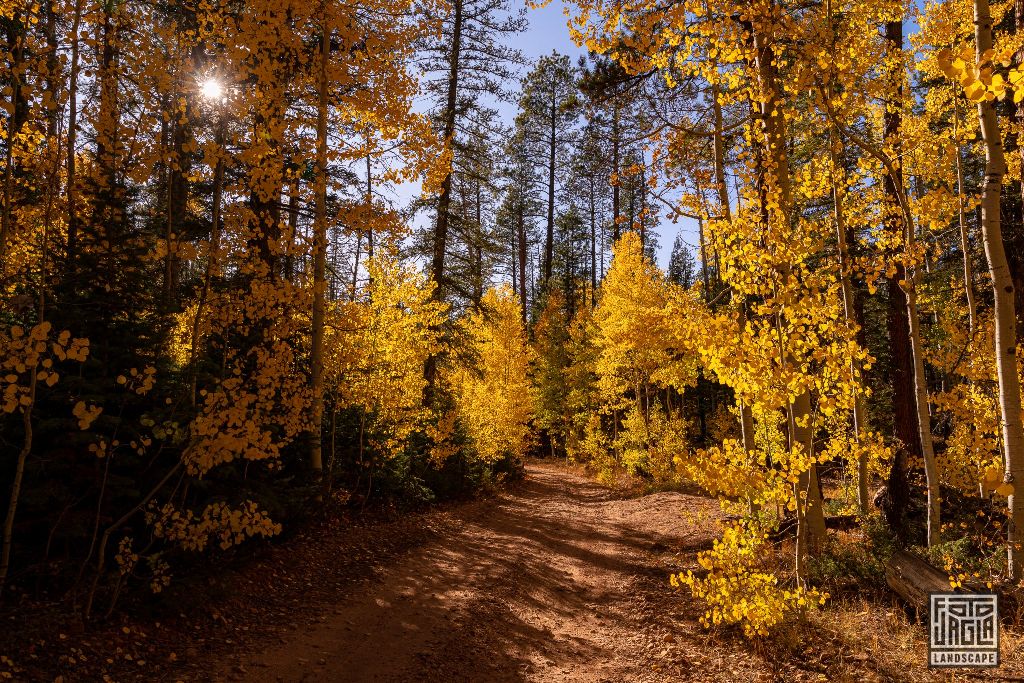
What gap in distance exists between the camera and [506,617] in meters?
6.63

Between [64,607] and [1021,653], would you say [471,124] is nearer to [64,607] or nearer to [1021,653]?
[64,607]

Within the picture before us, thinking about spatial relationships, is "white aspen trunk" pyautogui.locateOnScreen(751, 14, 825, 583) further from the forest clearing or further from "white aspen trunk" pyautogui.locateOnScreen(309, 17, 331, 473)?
"white aspen trunk" pyautogui.locateOnScreen(309, 17, 331, 473)

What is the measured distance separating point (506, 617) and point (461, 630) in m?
0.78

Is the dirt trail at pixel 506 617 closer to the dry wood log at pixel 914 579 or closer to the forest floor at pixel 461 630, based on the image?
the forest floor at pixel 461 630

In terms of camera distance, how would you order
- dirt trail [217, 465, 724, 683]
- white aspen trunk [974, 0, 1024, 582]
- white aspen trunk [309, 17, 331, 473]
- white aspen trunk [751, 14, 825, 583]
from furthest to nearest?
white aspen trunk [309, 17, 331, 473], white aspen trunk [751, 14, 825, 583], dirt trail [217, 465, 724, 683], white aspen trunk [974, 0, 1024, 582]

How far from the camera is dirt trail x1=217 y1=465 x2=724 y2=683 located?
520 cm

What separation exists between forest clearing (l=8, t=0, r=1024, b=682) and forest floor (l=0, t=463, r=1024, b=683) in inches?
1.9

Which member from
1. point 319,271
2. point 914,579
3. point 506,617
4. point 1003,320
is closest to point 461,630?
point 506,617

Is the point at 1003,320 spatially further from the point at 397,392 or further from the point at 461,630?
the point at 397,392

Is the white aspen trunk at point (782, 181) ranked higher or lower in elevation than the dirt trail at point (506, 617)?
higher

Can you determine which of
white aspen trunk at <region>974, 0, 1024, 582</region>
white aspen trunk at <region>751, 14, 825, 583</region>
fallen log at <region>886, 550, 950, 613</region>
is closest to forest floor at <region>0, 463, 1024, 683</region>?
fallen log at <region>886, 550, 950, 613</region>

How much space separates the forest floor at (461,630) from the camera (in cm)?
461

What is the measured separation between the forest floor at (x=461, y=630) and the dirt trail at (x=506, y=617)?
1.0 inches

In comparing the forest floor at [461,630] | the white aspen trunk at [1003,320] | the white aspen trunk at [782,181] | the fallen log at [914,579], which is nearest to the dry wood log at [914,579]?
the fallen log at [914,579]
